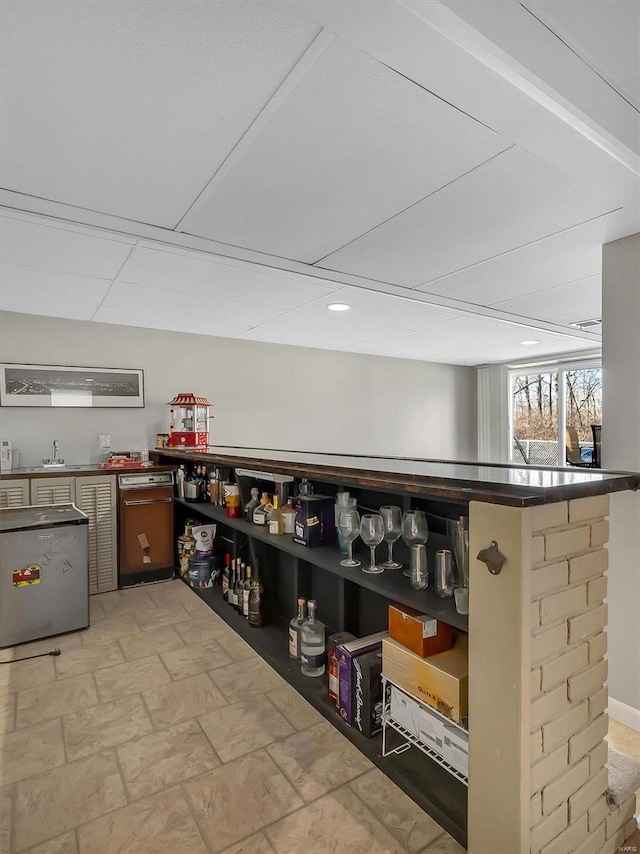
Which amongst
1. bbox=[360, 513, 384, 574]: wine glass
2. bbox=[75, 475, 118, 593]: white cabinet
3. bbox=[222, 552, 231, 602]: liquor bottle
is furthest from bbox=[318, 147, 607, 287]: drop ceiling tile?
bbox=[75, 475, 118, 593]: white cabinet

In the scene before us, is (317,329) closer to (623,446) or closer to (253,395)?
(253,395)

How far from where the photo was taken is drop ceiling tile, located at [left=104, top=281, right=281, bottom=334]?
10.6ft

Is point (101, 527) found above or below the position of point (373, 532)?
below

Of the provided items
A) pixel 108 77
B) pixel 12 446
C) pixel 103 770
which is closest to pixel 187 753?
pixel 103 770

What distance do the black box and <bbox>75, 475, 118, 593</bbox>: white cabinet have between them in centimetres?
251

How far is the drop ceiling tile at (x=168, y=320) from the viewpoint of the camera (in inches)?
147

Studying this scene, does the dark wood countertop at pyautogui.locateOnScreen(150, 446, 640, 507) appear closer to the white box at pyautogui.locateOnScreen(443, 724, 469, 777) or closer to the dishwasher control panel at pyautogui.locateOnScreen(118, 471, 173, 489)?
the white box at pyautogui.locateOnScreen(443, 724, 469, 777)

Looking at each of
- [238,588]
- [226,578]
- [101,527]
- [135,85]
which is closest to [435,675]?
[238,588]

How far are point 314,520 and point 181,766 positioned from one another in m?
1.05

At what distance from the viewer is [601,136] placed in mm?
1456

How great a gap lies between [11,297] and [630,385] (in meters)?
3.93

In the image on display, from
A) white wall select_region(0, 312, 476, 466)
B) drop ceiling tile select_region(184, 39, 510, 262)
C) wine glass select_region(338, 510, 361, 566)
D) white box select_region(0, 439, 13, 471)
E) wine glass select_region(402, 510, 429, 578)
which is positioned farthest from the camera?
white wall select_region(0, 312, 476, 466)

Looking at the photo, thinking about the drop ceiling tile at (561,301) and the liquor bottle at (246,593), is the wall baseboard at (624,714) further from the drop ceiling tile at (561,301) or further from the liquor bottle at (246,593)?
the drop ceiling tile at (561,301)

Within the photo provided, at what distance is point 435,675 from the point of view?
1.44m
